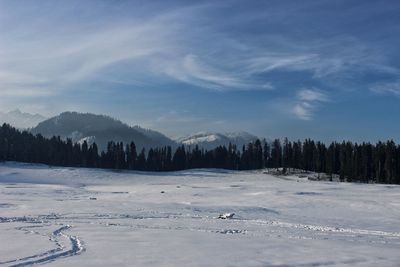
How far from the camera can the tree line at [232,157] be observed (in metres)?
113

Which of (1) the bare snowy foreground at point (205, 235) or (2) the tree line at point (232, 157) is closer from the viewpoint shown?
(1) the bare snowy foreground at point (205, 235)

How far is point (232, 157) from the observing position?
16675cm

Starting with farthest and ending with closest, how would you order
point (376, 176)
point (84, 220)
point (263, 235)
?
point (376, 176), point (84, 220), point (263, 235)

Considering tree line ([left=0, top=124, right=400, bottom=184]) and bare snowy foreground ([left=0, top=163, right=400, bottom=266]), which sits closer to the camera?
bare snowy foreground ([left=0, top=163, right=400, bottom=266])

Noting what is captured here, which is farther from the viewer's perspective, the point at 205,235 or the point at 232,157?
the point at 232,157

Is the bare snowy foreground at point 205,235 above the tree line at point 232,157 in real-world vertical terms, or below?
below

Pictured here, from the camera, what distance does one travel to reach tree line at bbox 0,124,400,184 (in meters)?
113

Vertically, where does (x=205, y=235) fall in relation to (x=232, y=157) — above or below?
below

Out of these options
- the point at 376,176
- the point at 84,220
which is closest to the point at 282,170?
the point at 376,176

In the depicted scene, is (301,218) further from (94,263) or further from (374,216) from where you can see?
(94,263)

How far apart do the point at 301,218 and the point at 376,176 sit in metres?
82.7

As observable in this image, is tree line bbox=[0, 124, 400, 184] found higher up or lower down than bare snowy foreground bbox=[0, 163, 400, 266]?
higher up

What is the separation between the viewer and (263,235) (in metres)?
25.0

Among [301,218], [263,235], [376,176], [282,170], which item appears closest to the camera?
[263,235]
